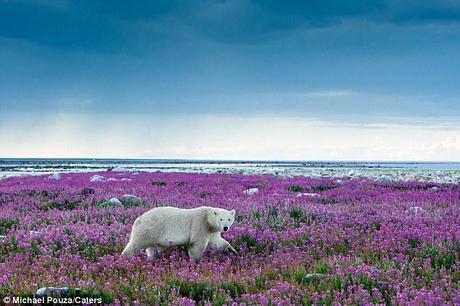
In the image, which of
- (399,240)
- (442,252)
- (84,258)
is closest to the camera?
(442,252)

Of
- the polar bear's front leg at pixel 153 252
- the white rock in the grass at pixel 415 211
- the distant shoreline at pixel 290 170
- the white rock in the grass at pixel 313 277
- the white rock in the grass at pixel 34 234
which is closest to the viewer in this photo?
the white rock in the grass at pixel 313 277

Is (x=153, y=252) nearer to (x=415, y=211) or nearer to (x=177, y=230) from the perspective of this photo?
(x=177, y=230)

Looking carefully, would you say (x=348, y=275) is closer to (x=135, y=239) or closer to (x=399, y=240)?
(x=399, y=240)

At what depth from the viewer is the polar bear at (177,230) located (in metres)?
7.48

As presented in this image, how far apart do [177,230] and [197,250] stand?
17.3 inches

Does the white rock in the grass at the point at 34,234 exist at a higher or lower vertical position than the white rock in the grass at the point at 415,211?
lower

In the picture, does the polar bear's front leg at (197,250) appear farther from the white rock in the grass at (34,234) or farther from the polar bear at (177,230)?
the white rock in the grass at (34,234)

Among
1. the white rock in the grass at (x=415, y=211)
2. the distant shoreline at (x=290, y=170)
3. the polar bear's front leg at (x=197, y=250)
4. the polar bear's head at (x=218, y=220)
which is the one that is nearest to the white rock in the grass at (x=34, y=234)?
the polar bear's front leg at (x=197, y=250)

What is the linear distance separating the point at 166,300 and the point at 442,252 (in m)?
4.26

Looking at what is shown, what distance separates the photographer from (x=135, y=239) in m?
7.52

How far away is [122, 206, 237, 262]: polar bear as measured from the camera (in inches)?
295

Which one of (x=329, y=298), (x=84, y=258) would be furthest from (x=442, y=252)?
(x=84, y=258)

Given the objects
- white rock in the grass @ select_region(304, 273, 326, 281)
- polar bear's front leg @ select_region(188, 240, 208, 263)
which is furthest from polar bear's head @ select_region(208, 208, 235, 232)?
white rock in the grass @ select_region(304, 273, 326, 281)

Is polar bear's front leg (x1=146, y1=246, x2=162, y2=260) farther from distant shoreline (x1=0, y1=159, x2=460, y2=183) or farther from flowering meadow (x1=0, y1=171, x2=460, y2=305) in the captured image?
distant shoreline (x1=0, y1=159, x2=460, y2=183)
